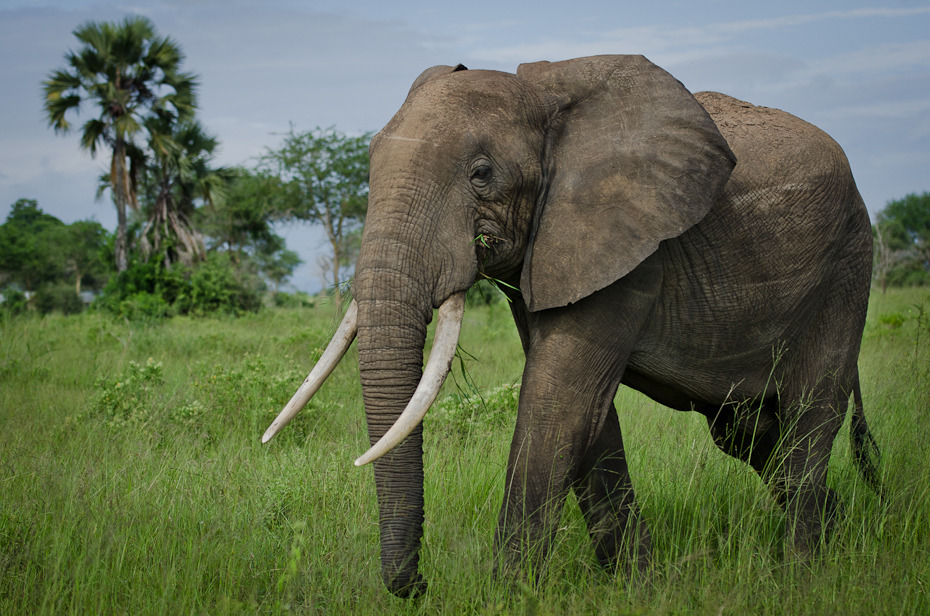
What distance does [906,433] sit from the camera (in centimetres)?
512

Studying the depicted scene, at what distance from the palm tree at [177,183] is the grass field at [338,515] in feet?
58.0

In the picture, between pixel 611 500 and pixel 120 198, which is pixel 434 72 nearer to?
pixel 611 500

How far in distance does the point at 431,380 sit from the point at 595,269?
0.77m


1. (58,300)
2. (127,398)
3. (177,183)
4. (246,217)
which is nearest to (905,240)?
(246,217)

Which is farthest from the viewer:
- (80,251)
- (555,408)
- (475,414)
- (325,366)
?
(80,251)

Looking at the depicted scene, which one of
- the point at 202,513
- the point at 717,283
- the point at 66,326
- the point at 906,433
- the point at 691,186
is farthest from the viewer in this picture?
the point at 66,326

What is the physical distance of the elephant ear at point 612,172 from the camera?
3.00 meters

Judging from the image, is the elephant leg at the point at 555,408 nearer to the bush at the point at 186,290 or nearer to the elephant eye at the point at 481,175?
the elephant eye at the point at 481,175

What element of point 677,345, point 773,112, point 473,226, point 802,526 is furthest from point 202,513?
point 773,112

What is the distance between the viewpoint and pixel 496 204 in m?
2.95

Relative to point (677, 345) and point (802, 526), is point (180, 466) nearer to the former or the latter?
point (677, 345)

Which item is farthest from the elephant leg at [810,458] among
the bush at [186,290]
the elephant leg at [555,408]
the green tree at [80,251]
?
the green tree at [80,251]

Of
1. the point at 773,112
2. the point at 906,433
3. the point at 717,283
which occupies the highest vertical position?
the point at 773,112

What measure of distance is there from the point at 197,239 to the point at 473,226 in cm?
2352
